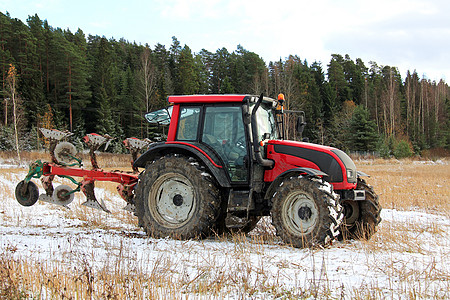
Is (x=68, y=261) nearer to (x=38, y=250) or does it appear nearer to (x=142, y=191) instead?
(x=38, y=250)

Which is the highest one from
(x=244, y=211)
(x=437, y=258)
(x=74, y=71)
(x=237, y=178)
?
(x=74, y=71)

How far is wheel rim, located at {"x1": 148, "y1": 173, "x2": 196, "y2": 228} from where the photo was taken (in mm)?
7000

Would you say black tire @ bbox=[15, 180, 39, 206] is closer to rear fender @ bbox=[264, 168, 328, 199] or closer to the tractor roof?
the tractor roof

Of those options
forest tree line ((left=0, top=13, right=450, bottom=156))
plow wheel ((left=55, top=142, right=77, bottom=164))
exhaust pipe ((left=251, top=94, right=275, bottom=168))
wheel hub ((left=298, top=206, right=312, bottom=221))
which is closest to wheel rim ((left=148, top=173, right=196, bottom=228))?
exhaust pipe ((left=251, top=94, right=275, bottom=168))

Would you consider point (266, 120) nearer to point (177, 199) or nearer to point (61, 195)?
point (177, 199)

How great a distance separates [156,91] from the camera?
51.5 meters

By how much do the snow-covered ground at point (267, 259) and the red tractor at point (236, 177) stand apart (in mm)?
381

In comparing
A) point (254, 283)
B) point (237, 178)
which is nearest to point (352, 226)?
point (237, 178)

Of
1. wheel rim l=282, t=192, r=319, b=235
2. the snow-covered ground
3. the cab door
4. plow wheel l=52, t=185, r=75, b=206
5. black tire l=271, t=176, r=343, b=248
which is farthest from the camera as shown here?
plow wheel l=52, t=185, r=75, b=206

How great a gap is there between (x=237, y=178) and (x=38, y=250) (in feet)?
10.3

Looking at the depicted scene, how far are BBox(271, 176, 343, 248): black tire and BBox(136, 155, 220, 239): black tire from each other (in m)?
1.14

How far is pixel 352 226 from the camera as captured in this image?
7.07m

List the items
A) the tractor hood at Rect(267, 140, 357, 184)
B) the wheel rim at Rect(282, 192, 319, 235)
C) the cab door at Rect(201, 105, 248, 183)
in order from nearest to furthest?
the wheel rim at Rect(282, 192, 319, 235) → the tractor hood at Rect(267, 140, 357, 184) → the cab door at Rect(201, 105, 248, 183)

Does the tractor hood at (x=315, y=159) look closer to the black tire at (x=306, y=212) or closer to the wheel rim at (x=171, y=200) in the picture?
the black tire at (x=306, y=212)
